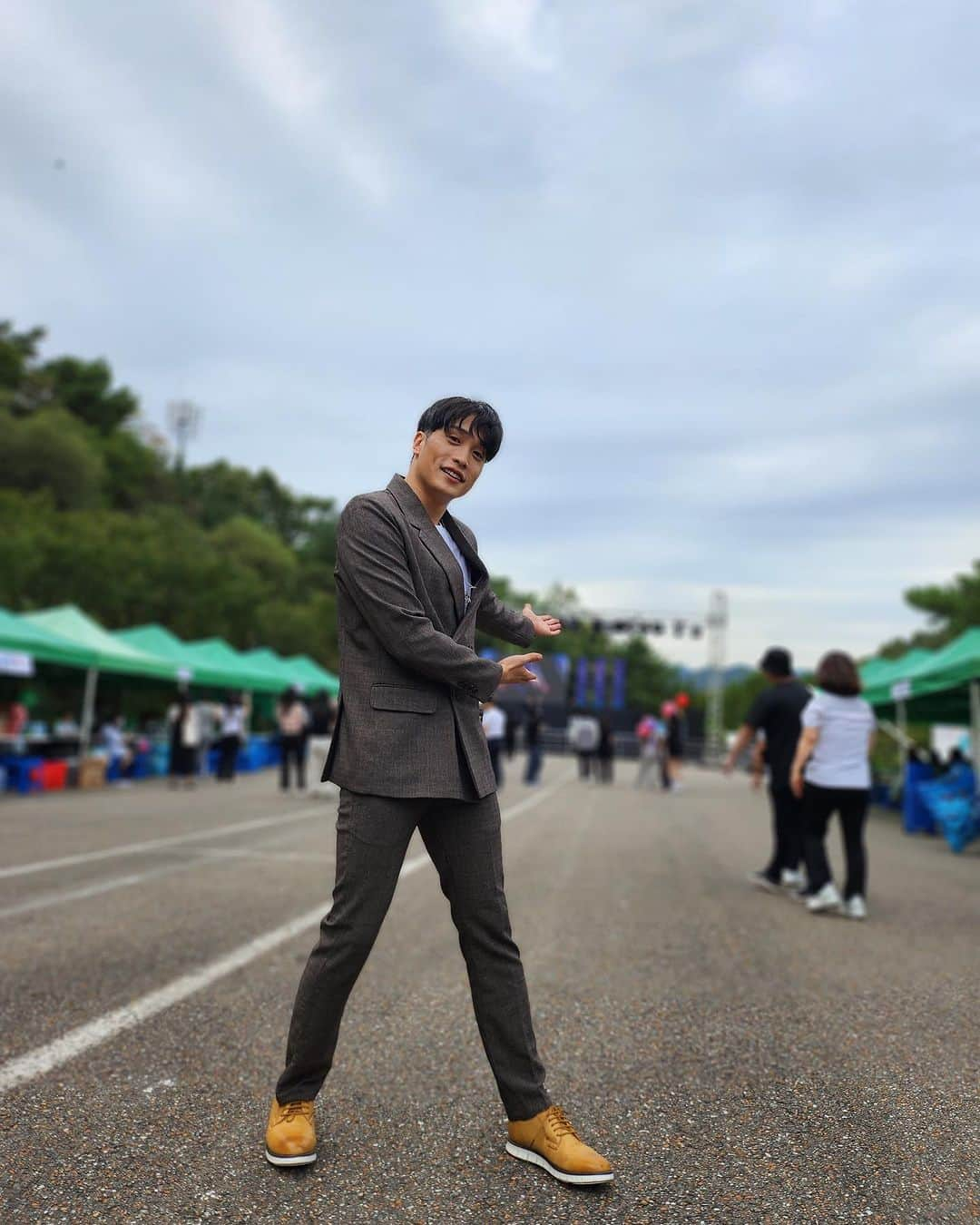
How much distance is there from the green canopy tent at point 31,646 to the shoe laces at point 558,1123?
13128 millimetres

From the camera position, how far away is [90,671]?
17906 millimetres

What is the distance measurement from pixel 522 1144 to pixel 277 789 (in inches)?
669

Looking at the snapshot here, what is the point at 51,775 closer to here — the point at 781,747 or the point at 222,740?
the point at 222,740

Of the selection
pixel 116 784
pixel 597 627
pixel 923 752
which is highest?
pixel 597 627

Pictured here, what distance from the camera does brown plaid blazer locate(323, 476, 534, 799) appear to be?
269 cm

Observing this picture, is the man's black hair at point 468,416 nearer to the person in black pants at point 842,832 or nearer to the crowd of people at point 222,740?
→ the person in black pants at point 842,832

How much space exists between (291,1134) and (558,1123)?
Answer: 673mm

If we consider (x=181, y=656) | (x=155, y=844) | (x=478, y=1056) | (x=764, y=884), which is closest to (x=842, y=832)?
(x=764, y=884)

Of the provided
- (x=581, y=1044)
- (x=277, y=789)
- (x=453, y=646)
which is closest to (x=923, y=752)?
(x=277, y=789)

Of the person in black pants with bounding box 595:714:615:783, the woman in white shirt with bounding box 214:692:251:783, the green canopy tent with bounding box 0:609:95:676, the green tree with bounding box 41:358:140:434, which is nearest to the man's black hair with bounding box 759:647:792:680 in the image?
the green canopy tent with bounding box 0:609:95:676

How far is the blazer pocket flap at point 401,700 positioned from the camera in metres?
2.73

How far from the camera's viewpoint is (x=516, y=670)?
2854mm

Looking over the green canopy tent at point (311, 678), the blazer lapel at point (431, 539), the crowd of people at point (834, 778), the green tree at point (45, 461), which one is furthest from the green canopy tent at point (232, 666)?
the green tree at point (45, 461)

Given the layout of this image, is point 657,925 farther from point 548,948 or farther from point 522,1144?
point 522,1144
